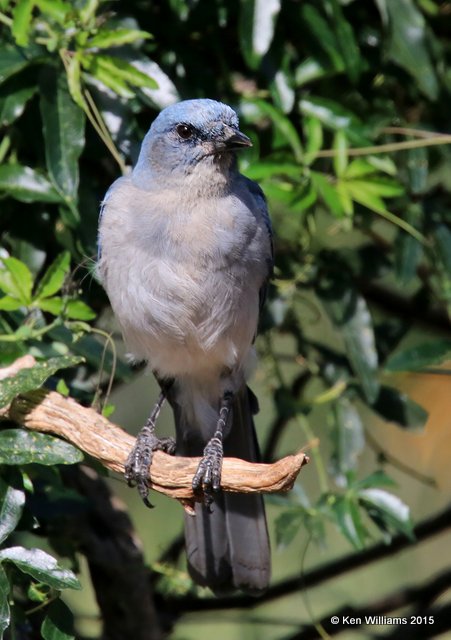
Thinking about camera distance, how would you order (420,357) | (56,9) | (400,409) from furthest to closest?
(400,409)
(420,357)
(56,9)

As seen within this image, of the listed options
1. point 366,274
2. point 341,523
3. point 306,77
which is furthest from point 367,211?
point 341,523

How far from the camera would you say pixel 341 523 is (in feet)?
12.9

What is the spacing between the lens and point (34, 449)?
3.17 metres

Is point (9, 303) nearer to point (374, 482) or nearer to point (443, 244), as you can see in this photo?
point (374, 482)

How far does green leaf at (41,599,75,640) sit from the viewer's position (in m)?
3.13

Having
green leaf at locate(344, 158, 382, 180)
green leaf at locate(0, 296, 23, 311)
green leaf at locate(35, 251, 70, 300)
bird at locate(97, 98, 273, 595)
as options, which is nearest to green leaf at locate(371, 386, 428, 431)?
bird at locate(97, 98, 273, 595)

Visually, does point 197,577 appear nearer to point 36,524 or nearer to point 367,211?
point 36,524

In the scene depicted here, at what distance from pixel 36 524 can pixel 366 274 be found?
1951 mm

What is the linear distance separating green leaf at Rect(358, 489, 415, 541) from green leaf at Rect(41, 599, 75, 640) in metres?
1.33

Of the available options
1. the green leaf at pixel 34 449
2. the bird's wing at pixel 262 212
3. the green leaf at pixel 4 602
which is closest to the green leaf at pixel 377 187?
the bird's wing at pixel 262 212

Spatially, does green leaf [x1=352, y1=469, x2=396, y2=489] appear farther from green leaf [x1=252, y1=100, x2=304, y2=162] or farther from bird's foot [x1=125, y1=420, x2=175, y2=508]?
green leaf [x1=252, y1=100, x2=304, y2=162]

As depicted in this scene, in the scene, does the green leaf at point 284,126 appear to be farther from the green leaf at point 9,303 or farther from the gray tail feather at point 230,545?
the gray tail feather at point 230,545

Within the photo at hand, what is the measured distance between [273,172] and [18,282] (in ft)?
3.58

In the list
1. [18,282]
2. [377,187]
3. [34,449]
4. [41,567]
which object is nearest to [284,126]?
[377,187]
